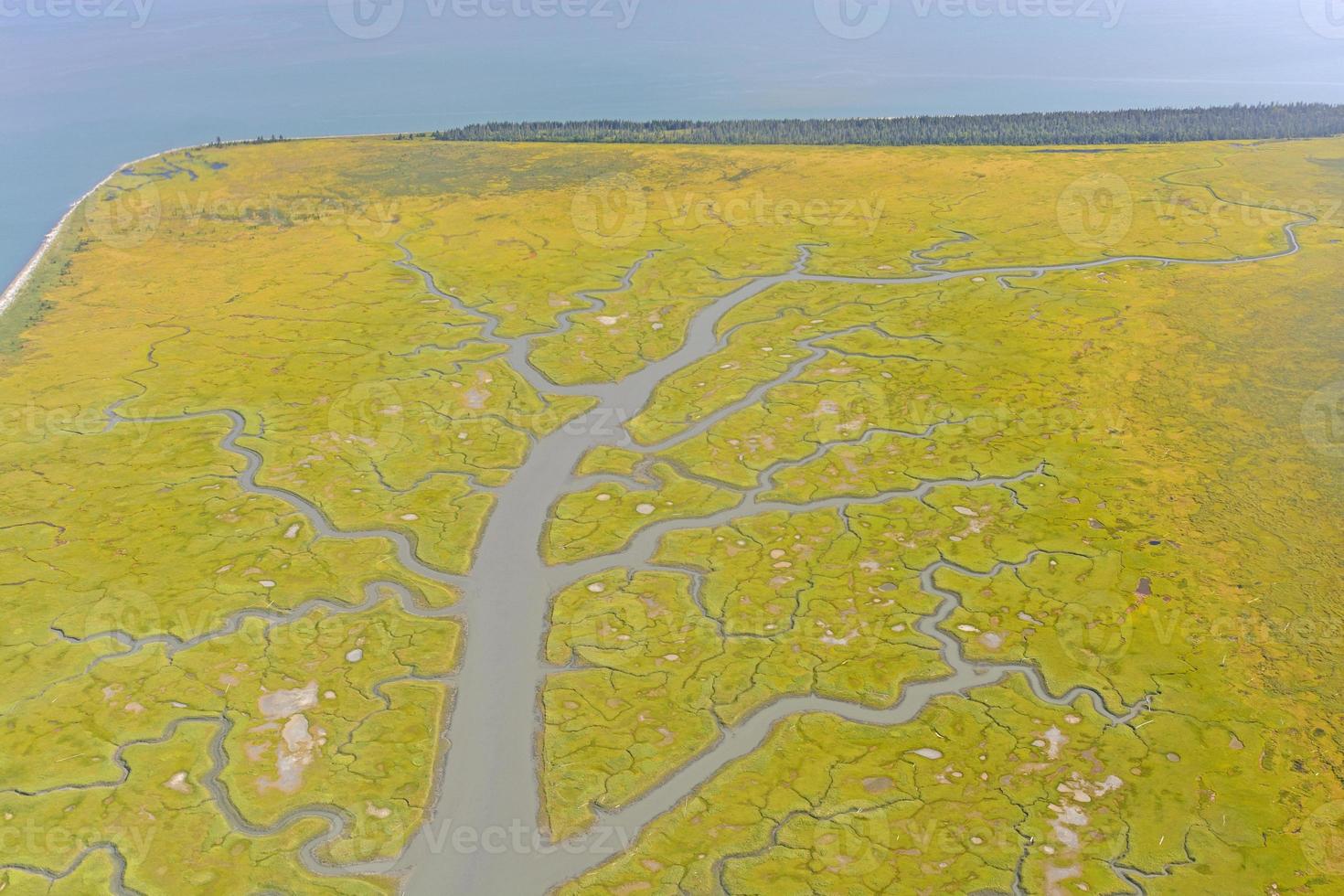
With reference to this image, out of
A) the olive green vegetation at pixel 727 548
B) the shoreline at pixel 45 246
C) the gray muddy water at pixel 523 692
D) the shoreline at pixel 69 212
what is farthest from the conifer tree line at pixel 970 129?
the gray muddy water at pixel 523 692

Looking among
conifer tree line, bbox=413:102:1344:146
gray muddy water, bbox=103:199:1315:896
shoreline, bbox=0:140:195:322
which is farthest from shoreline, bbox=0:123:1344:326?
gray muddy water, bbox=103:199:1315:896

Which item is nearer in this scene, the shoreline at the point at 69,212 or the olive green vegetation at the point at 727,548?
the olive green vegetation at the point at 727,548

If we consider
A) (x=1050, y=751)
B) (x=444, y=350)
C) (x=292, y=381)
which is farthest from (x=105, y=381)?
(x=1050, y=751)

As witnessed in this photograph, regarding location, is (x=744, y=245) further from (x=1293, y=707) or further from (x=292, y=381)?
(x=1293, y=707)

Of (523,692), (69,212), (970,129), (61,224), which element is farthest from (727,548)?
(970,129)

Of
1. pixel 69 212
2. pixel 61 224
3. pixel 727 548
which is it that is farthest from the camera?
pixel 69 212

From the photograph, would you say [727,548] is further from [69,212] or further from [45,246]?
[69,212]

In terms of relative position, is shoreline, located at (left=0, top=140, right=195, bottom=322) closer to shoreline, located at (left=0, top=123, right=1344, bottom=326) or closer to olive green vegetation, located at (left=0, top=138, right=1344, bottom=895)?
shoreline, located at (left=0, top=123, right=1344, bottom=326)

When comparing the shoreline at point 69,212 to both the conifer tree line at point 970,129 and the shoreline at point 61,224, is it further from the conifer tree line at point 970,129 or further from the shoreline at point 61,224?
the conifer tree line at point 970,129

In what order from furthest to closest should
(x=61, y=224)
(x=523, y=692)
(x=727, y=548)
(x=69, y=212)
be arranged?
(x=69, y=212) < (x=61, y=224) < (x=727, y=548) < (x=523, y=692)
